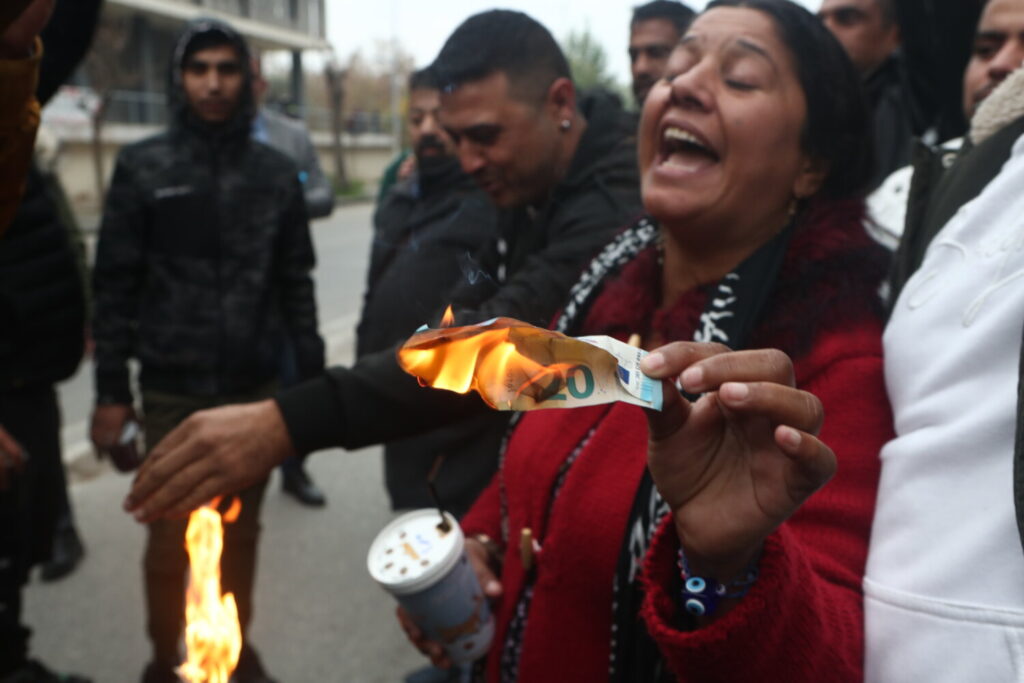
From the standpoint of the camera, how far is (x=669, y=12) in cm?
372

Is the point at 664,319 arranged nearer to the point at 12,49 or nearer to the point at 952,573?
the point at 952,573

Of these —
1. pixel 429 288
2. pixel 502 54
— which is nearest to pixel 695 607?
pixel 502 54

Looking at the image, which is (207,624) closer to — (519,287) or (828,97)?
(519,287)

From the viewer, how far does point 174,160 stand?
2.68 m

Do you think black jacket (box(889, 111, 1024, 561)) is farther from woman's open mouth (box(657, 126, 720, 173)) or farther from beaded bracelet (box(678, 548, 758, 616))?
beaded bracelet (box(678, 548, 758, 616))

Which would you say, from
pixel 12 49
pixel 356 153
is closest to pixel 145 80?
pixel 356 153

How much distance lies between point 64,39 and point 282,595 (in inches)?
98.1

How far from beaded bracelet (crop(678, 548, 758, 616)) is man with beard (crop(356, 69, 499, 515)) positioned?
114 centimetres

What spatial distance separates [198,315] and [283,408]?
135 cm

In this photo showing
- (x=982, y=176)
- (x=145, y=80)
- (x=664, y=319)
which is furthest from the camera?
(x=145, y=80)

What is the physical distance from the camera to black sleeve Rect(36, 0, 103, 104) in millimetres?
1748

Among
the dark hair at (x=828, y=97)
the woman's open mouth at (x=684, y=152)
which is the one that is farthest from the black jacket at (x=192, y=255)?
the dark hair at (x=828, y=97)

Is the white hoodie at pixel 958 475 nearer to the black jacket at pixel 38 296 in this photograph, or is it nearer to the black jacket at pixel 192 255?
the black jacket at pixel 192 255

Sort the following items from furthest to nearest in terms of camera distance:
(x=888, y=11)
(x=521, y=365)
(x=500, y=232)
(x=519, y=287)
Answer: (x=888, y=11) < (x=500, y=232) < (x=519, y=287) < (x=521, y=365)
